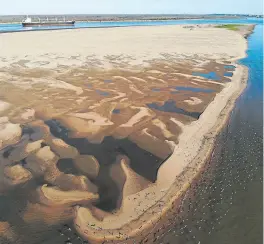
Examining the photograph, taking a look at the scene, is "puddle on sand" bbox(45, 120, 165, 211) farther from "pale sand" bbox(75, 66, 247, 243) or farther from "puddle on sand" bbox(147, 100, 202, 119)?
"puddle on sand" bbox(147, 100, 202, 119)

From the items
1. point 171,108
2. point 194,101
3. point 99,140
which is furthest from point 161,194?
point 194,101

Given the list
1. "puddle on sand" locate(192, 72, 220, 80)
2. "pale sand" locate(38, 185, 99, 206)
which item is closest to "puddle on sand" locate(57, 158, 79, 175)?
"pale sand" locate(38, 185, 99, 206)

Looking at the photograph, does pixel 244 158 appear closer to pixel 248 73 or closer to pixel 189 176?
pixel 189 176

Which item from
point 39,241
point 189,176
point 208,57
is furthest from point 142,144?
point 208,57

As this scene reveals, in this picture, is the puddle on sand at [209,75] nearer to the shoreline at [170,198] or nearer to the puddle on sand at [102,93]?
the shoreline at [170,198]

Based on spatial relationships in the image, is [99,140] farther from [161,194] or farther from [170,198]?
[170,198]
